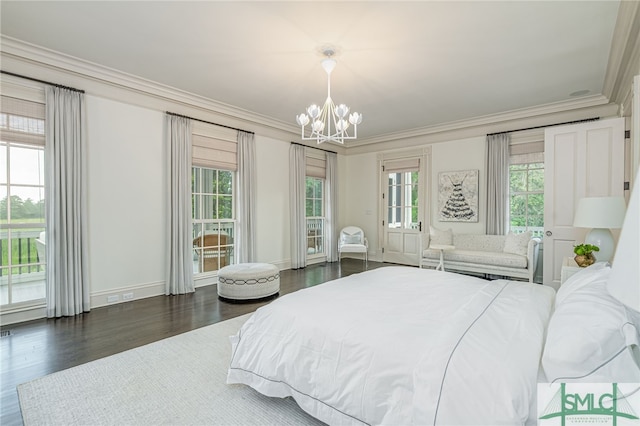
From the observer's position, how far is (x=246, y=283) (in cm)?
401

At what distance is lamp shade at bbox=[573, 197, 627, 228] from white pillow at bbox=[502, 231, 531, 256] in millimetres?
2032

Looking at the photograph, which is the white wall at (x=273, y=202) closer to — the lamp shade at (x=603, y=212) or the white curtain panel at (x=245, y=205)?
the white curtain panel at (x=245, y=205)

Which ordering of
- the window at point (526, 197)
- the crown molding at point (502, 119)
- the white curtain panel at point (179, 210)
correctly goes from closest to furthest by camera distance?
1. the white curtain panel at point (179, 210)
2. the crown molding at point (502, 119)
3. the window at point (526, 197)

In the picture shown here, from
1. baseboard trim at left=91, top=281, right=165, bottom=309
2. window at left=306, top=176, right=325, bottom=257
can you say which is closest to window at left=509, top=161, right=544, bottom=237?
window at left=306, top=176, right=325, bottom=257

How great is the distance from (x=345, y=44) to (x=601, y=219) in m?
2.99

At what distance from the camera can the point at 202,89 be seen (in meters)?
4.32

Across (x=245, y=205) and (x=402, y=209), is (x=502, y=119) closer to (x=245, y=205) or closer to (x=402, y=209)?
(x=402, y=209)

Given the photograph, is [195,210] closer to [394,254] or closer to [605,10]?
[394,254]

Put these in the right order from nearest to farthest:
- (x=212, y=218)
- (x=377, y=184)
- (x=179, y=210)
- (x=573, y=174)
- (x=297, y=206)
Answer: (x=573, y=174), (x=179, y=210), (x=212, y=218), (x=297, y=206), (x=377, y=184)

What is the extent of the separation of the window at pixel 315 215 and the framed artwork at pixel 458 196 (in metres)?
2.58

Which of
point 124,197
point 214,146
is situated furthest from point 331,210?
point 124,197

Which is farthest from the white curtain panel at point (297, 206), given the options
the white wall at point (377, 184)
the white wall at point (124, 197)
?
the white wall at point (124, 197)

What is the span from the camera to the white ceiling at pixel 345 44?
2.59 metres

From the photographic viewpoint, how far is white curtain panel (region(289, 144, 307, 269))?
6.17 meters
